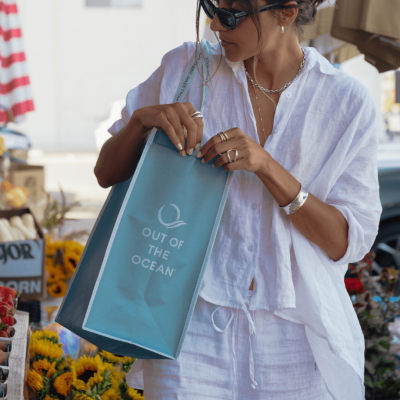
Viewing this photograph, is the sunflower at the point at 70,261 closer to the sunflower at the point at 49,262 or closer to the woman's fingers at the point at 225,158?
the sunflower at the point at 49,262

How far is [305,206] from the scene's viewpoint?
1365mm

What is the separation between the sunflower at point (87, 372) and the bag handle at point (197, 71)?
108cm

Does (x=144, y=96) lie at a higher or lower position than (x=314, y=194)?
higher

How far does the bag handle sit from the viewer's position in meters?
1.41

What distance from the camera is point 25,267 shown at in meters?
2.65

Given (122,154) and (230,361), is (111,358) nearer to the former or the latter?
(230,361)

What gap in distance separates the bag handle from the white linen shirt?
24 millimetres

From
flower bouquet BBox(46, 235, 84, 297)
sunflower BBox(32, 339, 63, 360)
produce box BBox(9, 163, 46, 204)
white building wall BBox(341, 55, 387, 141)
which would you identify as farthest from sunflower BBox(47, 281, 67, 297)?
white building wall BBox(341, 55, 387, 141)

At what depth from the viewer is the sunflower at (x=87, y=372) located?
76.2 inches

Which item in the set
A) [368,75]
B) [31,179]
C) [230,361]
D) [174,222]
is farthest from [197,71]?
[368,75]

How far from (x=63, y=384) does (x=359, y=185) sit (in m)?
1.23

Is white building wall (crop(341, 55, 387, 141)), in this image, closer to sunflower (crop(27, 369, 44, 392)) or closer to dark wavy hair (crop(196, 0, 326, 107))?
dark wavy hair (crop(196, 0, 326, 107))

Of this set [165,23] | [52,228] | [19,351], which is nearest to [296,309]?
[19,351]

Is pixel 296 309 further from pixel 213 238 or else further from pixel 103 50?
pixel 103 50
